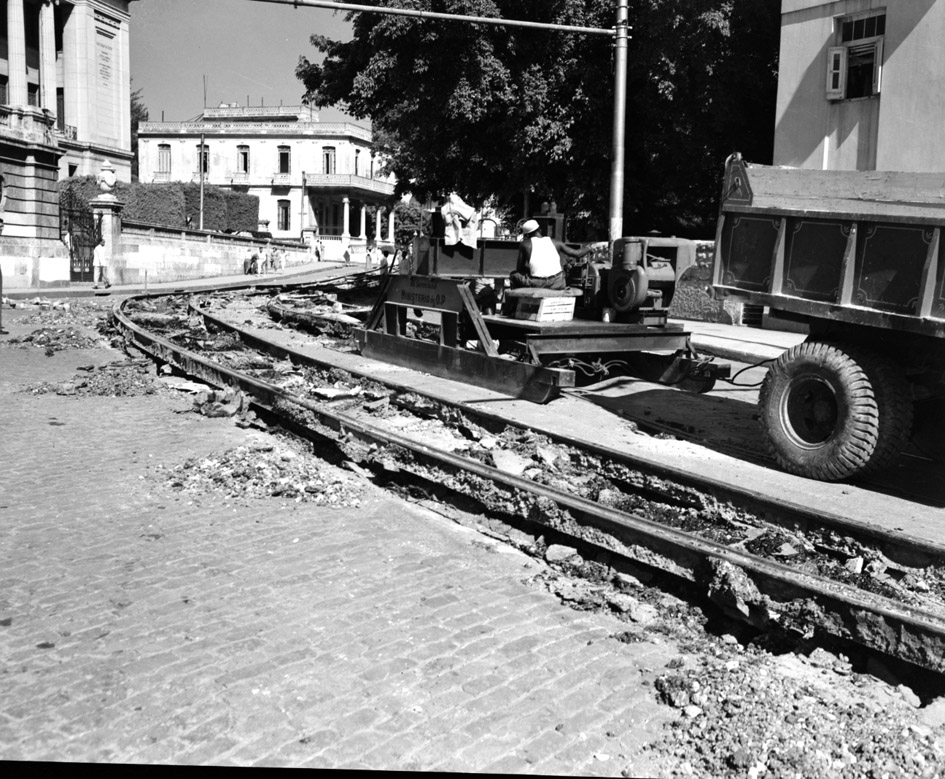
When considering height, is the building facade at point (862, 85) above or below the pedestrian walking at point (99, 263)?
above

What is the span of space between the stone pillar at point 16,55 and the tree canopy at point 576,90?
28590mm

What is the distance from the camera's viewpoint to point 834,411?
763cm

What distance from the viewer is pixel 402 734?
145 inches

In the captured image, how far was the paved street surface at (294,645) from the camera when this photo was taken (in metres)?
3.60

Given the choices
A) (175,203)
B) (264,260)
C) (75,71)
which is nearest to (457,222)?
(264,260)

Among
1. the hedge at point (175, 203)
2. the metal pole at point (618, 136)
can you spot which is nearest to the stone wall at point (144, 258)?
the hedge at point (175, 203)

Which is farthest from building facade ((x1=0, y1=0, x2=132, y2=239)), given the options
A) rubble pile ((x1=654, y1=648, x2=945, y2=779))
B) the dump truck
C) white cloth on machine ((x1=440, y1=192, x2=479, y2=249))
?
rubble pile ((x1=654, y1=648, x2=945, y2=779))

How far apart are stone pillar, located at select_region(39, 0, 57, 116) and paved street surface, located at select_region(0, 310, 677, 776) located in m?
62.8

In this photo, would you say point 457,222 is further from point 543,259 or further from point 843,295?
point 843,295

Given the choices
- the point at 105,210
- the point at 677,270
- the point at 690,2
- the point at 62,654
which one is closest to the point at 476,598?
the point at 62,654

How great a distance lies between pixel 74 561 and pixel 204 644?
1.53m

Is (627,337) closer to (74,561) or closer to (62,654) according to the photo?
(74,561)

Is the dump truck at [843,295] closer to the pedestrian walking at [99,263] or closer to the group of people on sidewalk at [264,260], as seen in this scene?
the pedestrian walking at [99,263]

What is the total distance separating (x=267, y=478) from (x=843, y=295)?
4.73m
